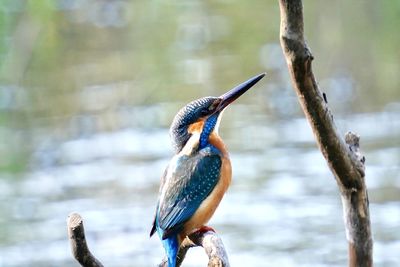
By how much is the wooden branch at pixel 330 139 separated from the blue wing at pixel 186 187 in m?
0.71

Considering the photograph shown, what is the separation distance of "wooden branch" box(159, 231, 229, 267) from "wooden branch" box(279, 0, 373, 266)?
306 millimetres

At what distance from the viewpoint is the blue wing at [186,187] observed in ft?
10.5

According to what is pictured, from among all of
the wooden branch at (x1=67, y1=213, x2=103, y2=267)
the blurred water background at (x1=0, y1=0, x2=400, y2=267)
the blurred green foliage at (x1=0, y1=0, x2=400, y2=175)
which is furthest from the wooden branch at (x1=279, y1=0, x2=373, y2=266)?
the blurred green foliage at (x1=0, y1=0, x2=400, y2=175)

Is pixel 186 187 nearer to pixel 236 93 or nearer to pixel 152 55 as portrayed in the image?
pixel 236 93

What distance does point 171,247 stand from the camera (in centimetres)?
313

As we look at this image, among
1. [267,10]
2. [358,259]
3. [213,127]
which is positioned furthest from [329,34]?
[358,259]

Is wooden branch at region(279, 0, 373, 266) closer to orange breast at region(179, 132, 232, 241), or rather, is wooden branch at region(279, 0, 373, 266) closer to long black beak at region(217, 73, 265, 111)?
orange breast at region(179, 132, 232, 241)

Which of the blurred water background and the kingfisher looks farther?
the blurred water background

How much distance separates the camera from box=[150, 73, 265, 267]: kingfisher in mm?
3217

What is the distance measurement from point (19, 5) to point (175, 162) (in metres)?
5.13

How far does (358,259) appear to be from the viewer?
262cm

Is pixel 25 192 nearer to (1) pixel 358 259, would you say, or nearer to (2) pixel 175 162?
(2) pixel 175 162

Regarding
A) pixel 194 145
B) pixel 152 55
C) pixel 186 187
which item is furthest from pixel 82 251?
pixel 152 55

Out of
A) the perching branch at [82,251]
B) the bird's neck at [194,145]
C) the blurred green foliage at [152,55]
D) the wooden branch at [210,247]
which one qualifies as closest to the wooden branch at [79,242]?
the perching branch at [82,251]
